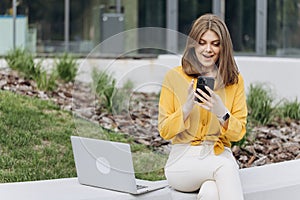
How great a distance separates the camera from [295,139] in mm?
6590

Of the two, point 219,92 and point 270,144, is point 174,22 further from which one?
point 219,92

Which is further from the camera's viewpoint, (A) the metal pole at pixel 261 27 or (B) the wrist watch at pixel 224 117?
(A) the metal pole at pixel 261 27

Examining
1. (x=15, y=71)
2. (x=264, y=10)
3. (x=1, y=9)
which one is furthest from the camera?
(x=1, y=9)

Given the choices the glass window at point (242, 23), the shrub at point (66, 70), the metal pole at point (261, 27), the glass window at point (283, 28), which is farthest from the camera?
the glass window at point (242, 23)

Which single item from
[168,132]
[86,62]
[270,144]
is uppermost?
[86,62]

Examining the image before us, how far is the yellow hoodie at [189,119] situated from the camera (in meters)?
3.75

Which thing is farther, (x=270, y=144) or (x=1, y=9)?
(x=1, y=9)

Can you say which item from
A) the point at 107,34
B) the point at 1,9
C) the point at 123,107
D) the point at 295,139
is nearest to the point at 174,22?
the point at 107,34

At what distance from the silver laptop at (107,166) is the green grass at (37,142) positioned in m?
0.32

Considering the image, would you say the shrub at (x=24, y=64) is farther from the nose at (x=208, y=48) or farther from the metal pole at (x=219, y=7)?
the metal pole at (x=219, y=7)

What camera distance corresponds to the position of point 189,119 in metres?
3.77

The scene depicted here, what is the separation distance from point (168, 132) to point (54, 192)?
0.66 m

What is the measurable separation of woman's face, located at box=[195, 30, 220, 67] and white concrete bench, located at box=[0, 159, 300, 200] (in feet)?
2.30

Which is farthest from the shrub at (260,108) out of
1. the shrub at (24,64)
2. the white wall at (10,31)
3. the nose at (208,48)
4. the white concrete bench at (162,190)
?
the white wall at (10,31)
